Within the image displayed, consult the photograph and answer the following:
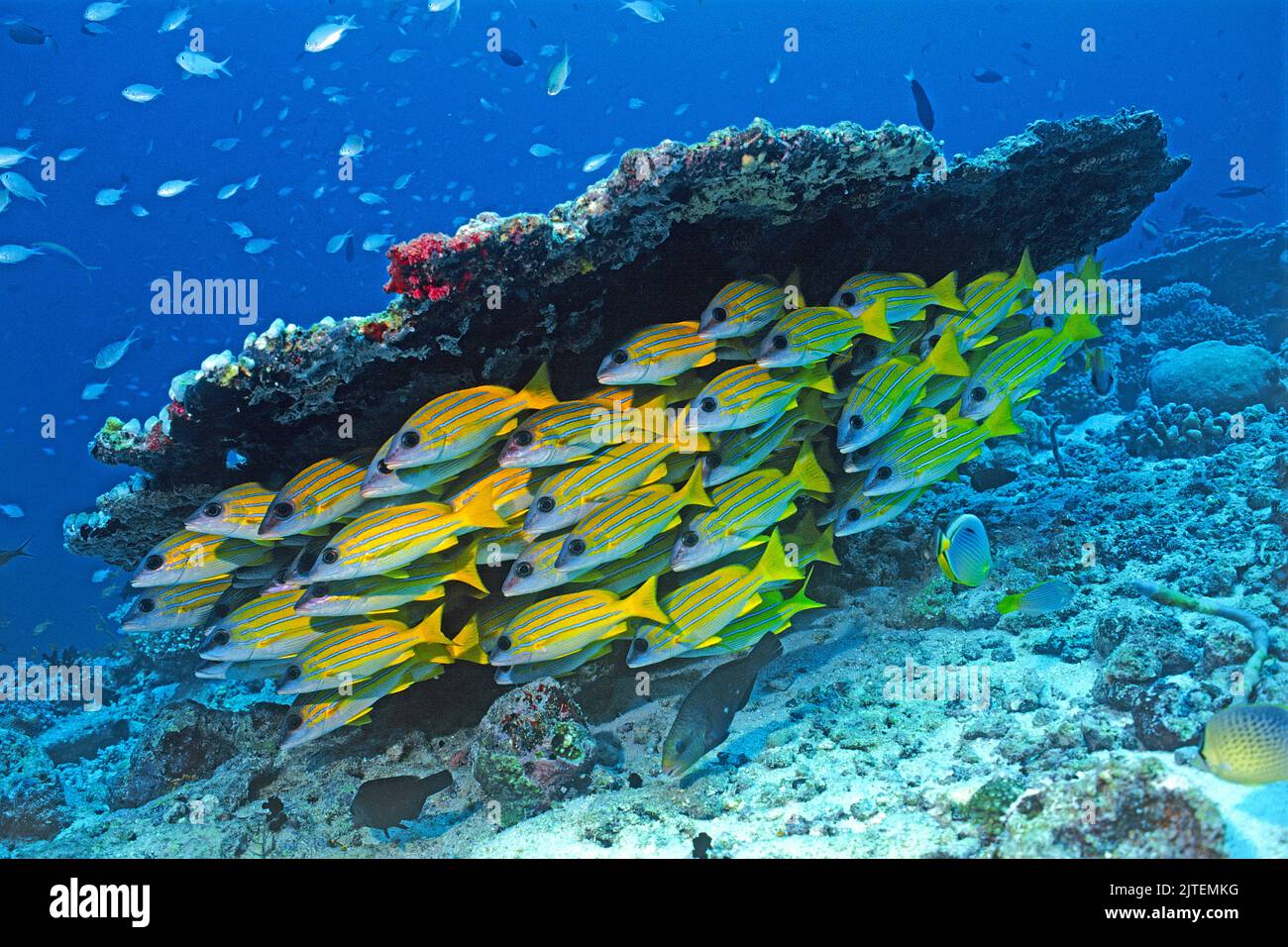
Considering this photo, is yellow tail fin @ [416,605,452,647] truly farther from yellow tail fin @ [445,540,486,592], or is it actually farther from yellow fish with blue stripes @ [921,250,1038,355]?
yellow fish with blue stripes @ [921,250,1038,355]

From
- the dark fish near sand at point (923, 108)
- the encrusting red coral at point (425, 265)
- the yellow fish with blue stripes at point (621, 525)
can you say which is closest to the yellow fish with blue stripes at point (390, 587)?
the yellow fish with blue stripes at point (621, 525)

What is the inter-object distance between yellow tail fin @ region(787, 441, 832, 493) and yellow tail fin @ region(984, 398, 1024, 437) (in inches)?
43.5

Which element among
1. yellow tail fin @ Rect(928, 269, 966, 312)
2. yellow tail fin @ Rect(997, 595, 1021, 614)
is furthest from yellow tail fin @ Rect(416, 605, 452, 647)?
yellow tail fin @ Rect(928, 269, 966, 312)

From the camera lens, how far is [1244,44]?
287ft

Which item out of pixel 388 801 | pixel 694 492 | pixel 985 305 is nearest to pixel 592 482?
pixel 694 492

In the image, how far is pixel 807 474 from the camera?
403cm

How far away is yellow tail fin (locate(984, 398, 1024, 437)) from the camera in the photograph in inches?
169

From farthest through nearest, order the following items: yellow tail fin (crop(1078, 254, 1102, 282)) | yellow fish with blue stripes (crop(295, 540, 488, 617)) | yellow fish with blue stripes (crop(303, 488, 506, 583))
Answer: yellow tail fin (crop(1078, 254, 1102, 282)) → yellow fish with blue stripes (crop(295, 540, 488, 617)) → yellow fish with blue stripes (crop(303, 488, 506, 583))

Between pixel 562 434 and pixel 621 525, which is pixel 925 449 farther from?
pixel 562 434

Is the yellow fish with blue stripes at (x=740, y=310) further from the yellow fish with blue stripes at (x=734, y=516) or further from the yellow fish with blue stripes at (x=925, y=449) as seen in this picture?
the yellow fish with blue stripes at (x=925, y=449)

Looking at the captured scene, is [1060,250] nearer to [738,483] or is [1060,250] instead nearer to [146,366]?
[738,483]

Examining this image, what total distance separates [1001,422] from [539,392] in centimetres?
281

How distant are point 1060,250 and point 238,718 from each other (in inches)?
299
